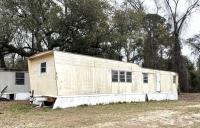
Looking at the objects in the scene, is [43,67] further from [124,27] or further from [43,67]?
[124,27]

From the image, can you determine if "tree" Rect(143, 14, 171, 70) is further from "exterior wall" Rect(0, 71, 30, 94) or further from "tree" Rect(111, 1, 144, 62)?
"exterior wall" Rect(0, 71, 30, 94)

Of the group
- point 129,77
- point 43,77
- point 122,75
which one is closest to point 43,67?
point 43,77

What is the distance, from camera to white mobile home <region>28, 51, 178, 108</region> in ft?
68.9

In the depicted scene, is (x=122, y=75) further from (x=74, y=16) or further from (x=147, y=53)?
(x=147, y=53)

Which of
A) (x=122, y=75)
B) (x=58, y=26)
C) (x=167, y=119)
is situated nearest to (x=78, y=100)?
(x=122, y=75)

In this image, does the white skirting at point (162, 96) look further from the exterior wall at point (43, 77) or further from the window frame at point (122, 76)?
the exterior wall at point (43, 77)

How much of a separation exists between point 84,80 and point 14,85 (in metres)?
8.27

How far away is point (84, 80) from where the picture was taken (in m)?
22.7

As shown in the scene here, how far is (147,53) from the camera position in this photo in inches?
1847

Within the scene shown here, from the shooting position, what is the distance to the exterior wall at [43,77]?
2109 centimetres

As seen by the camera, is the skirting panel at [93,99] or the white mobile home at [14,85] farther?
the white mobile home at [14,85]

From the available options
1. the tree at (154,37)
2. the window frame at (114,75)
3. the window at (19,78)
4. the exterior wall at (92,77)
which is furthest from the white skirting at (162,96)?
the tree at (154,37)

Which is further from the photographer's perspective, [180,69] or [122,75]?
[180,69]

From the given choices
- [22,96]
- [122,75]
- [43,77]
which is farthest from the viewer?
[22,96]
